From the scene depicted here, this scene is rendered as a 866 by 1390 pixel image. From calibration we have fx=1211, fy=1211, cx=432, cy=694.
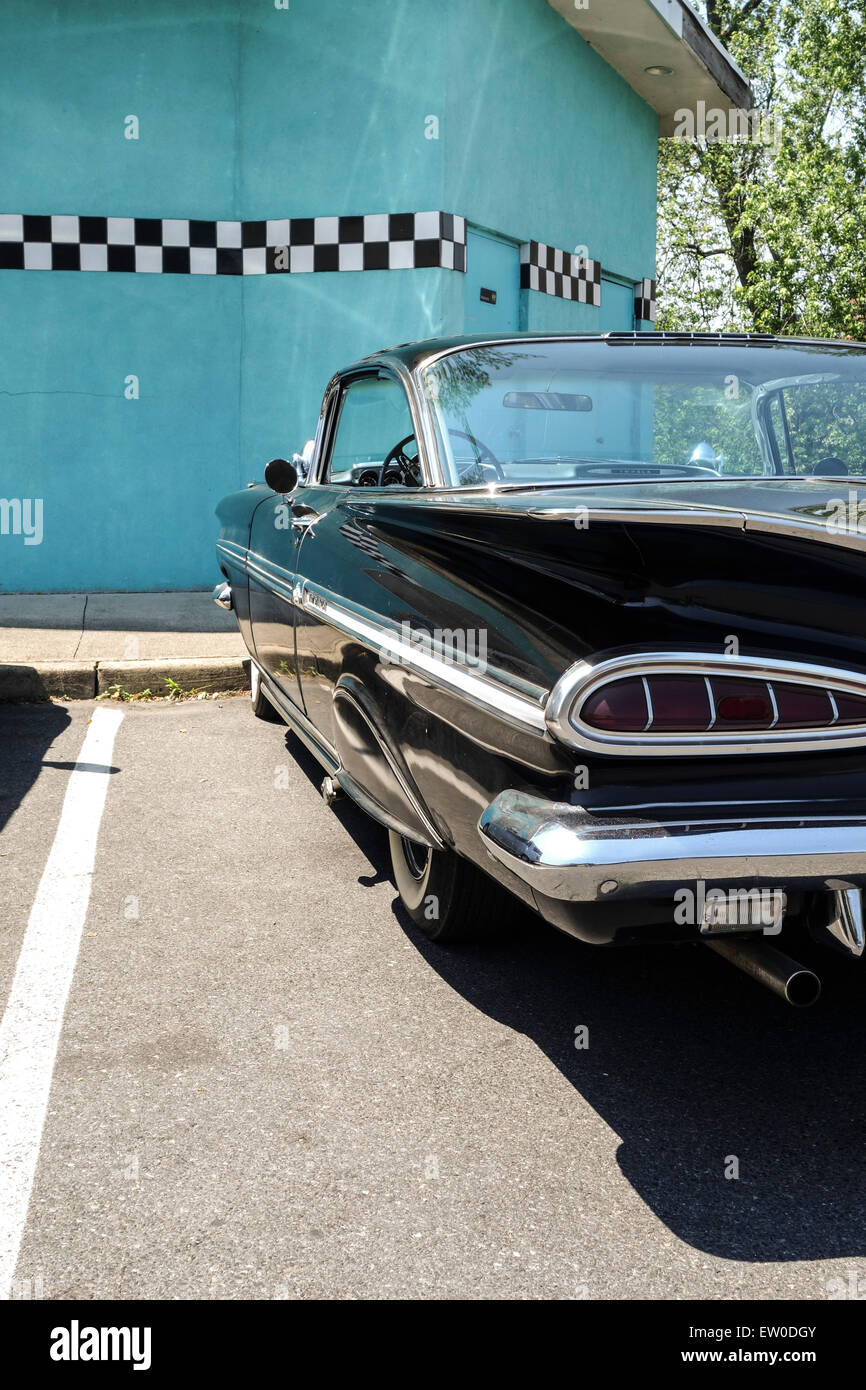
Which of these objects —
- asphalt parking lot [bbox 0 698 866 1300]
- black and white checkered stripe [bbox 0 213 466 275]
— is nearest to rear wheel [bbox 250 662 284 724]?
asphalt parking lot [bbox 0 698 866 1300]

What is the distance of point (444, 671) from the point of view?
2438 mm

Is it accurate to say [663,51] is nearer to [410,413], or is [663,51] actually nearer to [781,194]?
[781,194]

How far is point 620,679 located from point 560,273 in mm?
8403

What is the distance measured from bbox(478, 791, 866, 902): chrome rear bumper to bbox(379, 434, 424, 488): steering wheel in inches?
52.8

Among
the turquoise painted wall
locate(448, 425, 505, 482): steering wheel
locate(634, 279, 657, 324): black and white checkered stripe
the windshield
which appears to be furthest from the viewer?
locate(634, 279, 657, 324): black and white checkered stripe

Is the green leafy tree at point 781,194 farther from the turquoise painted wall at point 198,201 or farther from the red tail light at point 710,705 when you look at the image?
the red tail light at point 710,705

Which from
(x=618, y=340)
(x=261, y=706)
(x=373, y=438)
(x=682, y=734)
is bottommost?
(x=261, y=706)

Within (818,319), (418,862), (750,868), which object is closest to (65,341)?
(418,862)

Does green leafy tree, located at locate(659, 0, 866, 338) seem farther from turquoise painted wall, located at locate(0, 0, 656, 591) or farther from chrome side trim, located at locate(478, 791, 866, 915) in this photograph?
chrome side trim, located at locate(478, 791, 866, 915)

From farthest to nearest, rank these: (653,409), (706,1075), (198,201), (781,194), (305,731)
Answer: (781,194)
(198,201)
(305,731)
(653,409)
(706,1075)

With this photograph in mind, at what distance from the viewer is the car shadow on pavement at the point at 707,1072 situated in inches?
80.5

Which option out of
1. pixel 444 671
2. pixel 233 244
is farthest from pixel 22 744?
pixel 233 244

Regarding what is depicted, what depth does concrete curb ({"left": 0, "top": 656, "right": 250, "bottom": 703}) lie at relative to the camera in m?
6.04

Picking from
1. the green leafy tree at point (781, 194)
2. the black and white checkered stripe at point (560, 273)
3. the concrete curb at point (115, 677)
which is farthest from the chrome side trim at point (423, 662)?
the green leafy tree at point (781, 194)
